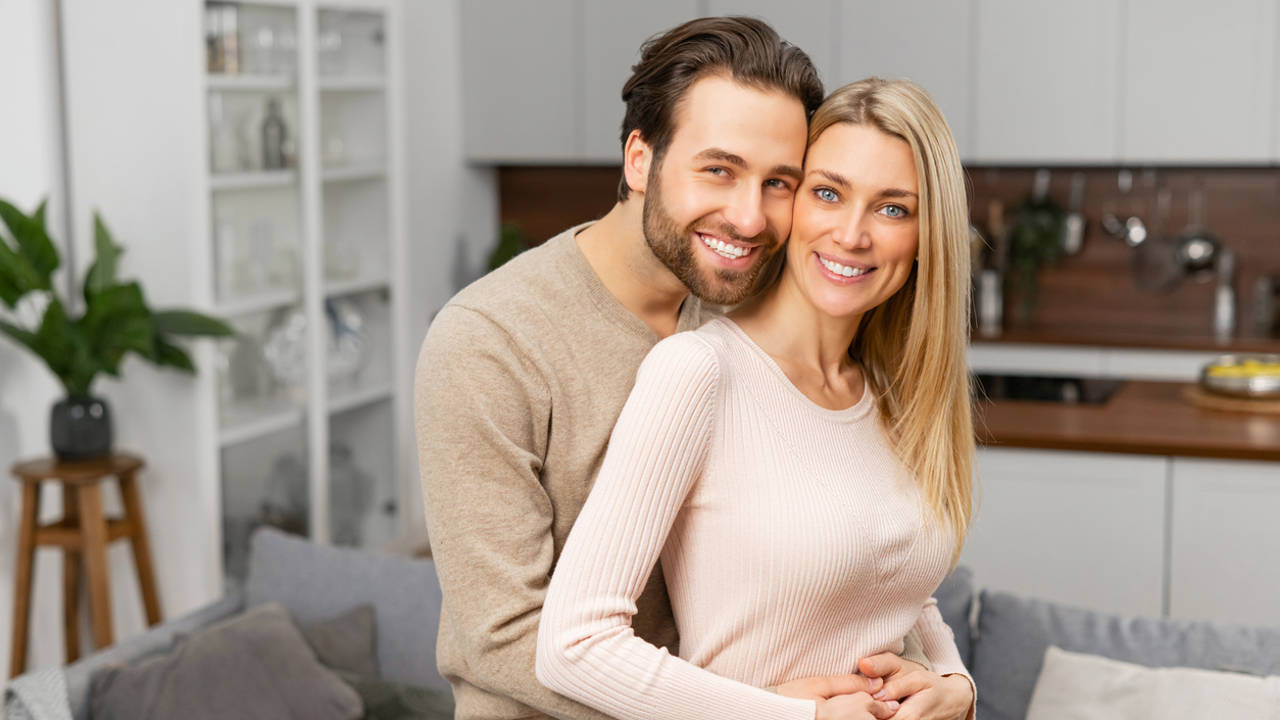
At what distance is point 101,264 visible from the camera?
10.4 feet

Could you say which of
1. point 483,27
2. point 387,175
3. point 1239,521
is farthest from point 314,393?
point 1239,521

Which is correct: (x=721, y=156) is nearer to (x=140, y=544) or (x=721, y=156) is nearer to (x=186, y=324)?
(x=186, y=324)

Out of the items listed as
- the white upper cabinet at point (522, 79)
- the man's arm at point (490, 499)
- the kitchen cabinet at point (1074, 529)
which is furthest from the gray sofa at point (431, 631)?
the white upper cabinet at point (522, 79)

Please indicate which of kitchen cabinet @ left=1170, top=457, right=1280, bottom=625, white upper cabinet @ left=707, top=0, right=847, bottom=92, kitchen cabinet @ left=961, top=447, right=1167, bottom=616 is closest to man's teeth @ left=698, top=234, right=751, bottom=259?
kitchen cabinet @ left=961, top=447, right=1167, bottom=616

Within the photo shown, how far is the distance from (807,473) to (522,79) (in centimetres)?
402

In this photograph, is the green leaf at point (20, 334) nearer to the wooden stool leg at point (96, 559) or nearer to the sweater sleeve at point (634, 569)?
the wooden stool leg at point (96, 559)

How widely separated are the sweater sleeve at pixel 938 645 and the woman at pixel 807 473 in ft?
0.05

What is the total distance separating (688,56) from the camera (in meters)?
1.43

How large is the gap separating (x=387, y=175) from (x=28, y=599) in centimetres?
172

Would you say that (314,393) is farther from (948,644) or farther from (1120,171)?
(1120,171)

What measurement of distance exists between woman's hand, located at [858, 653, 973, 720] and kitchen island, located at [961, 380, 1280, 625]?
1508 millimetres

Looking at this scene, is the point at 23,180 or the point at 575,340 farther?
the point at 23,180

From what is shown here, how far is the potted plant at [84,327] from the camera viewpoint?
3.04 m

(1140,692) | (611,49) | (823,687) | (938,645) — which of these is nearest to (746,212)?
(823,687)
